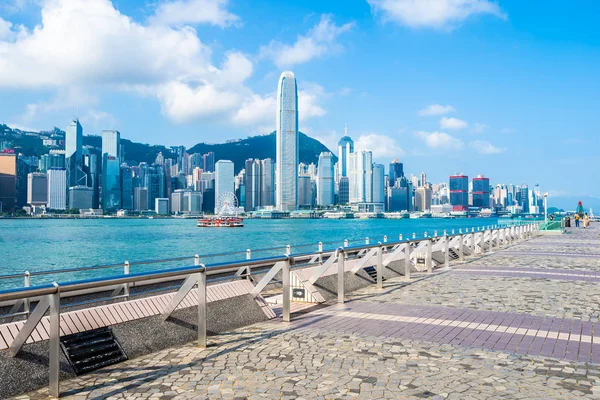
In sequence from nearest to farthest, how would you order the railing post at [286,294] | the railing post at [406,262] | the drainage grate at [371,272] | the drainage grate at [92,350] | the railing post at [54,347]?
the railing post at [54,347] → the drainage grate at [92,350] → the railing post at [286,294] → the drainage grate at [371,272] → the railing post at [406,262]

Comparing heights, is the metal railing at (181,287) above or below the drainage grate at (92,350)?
above

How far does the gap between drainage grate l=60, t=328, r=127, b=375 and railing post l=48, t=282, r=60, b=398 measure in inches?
23.7

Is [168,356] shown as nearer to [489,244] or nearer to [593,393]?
[593,393]

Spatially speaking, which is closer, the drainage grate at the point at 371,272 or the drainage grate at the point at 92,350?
the drainage grate at the point at 92,350

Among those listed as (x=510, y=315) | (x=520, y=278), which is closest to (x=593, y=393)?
(x=510, y=315)

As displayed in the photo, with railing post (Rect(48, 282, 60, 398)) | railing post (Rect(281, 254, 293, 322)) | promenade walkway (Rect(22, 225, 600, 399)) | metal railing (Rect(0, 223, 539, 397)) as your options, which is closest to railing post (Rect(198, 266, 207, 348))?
metal railing (Rect(0, 223, 539, 397))

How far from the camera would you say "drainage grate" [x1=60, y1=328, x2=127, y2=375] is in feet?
18.5

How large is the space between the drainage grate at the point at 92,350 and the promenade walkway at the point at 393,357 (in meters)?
0.14

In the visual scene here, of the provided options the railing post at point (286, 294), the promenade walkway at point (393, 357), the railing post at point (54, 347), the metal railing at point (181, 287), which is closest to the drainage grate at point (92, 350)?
the promenade walkway at point (393, 357)

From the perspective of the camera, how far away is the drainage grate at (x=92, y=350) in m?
5.64

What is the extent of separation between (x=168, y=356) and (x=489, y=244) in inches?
823

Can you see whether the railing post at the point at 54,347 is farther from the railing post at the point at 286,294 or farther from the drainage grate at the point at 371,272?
the drainage grate at the point at 371,272

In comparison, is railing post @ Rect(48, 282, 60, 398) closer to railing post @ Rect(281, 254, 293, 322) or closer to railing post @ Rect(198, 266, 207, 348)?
railing post @ Rect(198, 266, 207, 348)

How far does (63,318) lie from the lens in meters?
6.04
